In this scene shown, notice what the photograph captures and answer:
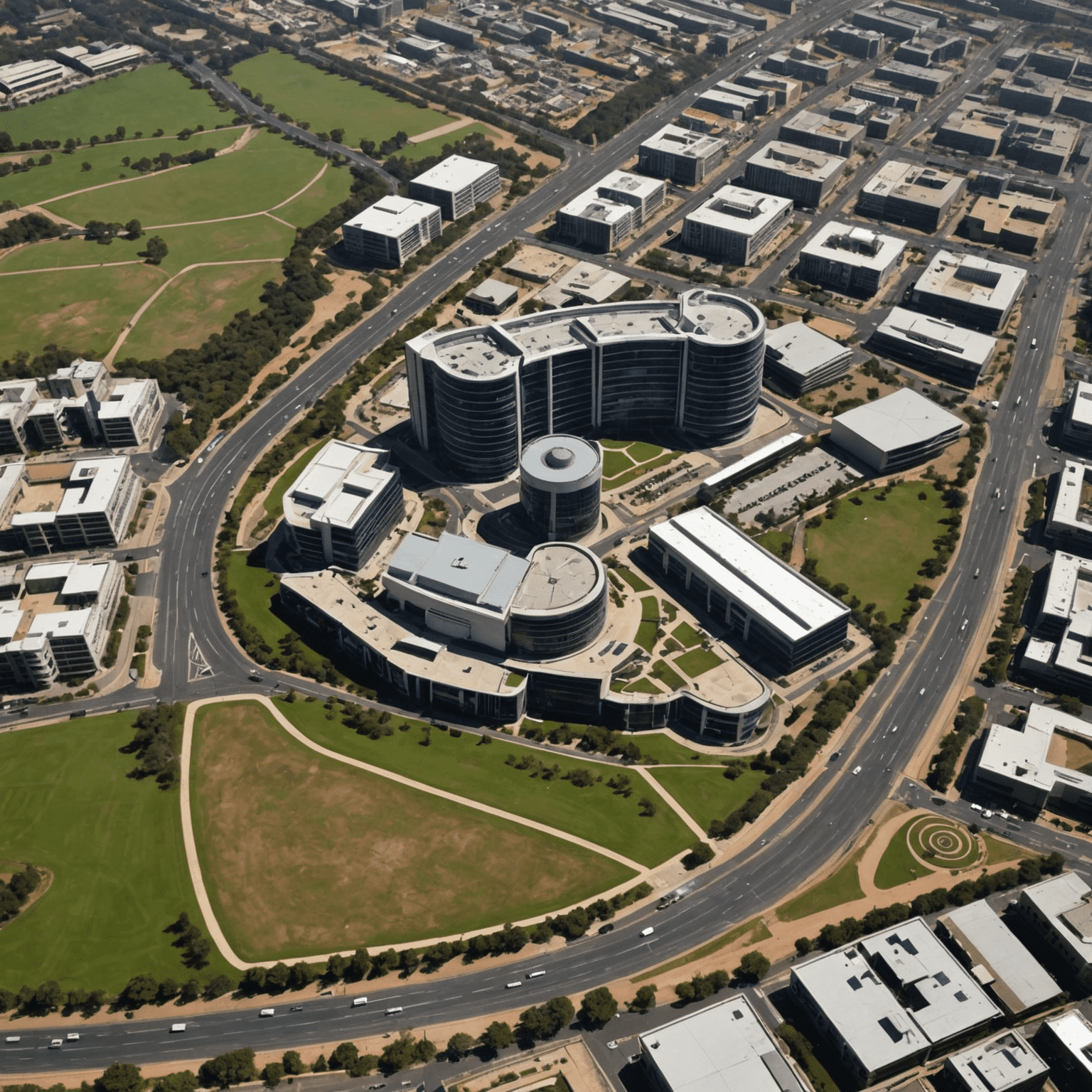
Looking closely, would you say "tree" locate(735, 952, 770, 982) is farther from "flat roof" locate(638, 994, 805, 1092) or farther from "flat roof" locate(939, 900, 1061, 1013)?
"flat roof" locate(939, 900, 1061, 1013)

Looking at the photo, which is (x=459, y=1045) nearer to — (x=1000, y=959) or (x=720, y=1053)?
(x=720, y=1053)

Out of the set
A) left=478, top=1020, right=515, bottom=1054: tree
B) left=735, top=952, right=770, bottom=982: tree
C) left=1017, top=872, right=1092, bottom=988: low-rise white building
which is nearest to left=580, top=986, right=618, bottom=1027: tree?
left=478, top=1020, right=515, bottom=1054: tree

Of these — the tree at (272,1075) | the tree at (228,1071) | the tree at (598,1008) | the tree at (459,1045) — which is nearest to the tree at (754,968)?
the tree at (598,1008)

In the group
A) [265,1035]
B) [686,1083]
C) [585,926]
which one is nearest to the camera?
[686,1083]

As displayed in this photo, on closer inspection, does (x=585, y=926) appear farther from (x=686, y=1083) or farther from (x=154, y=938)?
(x=154, y=938)

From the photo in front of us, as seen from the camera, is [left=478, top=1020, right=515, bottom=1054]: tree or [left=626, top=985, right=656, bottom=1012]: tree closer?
[left=478, top=1020, right=515, bottom=1054]: tree

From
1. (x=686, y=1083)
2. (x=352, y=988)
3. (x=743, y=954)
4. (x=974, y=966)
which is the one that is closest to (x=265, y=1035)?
(x=352, y=988)

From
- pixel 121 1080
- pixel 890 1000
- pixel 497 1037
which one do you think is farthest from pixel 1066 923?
pixel 121 1080
